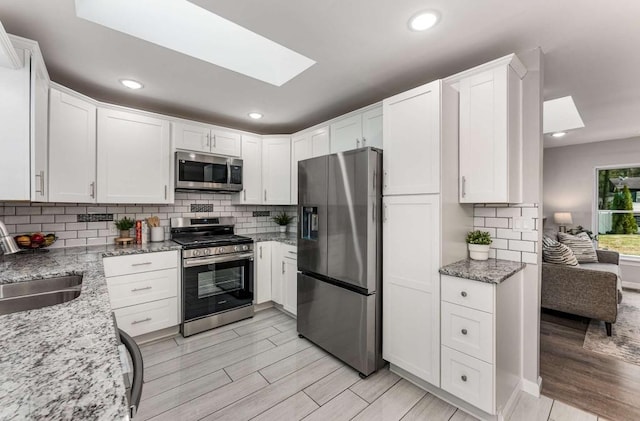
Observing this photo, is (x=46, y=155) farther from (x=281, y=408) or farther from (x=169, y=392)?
(x=281, y=408)

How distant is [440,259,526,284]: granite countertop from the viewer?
1699 mm

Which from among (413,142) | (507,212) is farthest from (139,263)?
(507,212)

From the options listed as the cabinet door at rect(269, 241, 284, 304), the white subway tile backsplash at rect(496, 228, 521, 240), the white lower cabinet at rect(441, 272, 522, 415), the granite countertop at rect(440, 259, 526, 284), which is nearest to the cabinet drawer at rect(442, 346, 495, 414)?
the white lower cabinet at rect(441, 272, 522, 415)

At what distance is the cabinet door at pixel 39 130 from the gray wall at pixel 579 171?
7032mm

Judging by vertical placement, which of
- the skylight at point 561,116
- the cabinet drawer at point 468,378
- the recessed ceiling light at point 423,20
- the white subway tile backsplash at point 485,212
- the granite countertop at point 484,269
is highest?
the skylight at point 561,116

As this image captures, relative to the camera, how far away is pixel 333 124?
3105 millimetres

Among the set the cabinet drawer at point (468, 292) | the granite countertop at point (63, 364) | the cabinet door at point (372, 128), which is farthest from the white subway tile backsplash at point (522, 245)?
the granite countertop at point (63, 364)

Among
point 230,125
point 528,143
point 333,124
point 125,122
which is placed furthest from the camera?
point 230,125

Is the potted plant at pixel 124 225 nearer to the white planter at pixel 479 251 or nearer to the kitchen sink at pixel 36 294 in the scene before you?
the kitchen sink at pixel 36 294

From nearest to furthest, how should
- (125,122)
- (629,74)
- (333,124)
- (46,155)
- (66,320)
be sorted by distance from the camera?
(66,320), (46,155), (629,74), (125,122), (333,124)

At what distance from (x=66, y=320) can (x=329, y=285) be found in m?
1.81

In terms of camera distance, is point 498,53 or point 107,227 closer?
point 498,53

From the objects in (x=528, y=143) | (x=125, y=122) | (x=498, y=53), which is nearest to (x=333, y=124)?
(x=498, y=53)

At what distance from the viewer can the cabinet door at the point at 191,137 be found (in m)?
3.09
